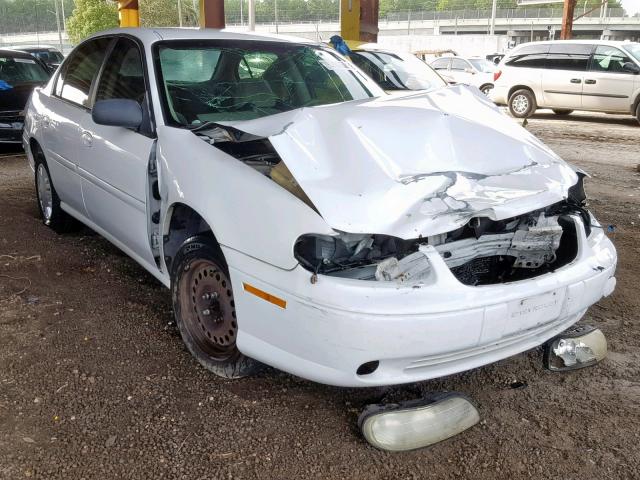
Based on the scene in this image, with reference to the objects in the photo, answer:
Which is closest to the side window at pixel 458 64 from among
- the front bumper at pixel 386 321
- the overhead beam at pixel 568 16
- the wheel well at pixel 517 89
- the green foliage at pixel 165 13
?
the overhead beam at pixel 568 16

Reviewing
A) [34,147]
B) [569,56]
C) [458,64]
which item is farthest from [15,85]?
[458,64]

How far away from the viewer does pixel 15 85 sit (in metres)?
9.33

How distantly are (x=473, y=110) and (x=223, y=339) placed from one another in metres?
1.78

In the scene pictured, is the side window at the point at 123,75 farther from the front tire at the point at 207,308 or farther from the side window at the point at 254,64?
the front tire at the point at 207,308

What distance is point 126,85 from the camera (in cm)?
367

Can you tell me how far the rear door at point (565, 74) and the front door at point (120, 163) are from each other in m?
12.1

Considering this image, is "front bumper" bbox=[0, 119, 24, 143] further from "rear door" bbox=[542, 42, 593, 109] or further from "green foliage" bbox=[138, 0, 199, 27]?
"green foliage" bbox=[138, 0, 199, 27]

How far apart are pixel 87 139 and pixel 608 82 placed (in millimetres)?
12355

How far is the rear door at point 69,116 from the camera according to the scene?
13.5 ft

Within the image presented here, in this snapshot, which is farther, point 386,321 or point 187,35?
point 187,35

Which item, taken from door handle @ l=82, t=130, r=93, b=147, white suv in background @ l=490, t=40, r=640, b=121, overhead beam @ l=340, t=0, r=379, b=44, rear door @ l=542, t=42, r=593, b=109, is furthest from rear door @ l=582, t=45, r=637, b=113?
door handle @ l=82, t=130, r=93, b=147

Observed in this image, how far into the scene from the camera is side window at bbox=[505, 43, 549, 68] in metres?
14.1

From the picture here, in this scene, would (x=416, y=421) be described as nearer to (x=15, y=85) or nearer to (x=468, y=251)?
(x=468, y=251)

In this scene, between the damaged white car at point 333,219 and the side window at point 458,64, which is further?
the side window at point 458,64
